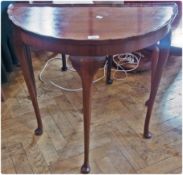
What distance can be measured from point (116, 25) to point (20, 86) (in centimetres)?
91

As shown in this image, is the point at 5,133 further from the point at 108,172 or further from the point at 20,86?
the point at 108,172

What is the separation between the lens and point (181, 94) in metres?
1.55

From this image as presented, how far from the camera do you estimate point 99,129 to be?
4.37ft

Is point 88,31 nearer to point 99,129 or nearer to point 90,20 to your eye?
point 90,20

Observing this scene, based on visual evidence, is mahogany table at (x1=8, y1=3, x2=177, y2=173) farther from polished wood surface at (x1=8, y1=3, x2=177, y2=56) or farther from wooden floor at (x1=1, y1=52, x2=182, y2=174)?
wooden floor at (x1=1, y1=52, x2=182, y2=174)

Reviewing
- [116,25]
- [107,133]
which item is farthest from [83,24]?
[107,133]

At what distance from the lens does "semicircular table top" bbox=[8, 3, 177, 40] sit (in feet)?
2.85

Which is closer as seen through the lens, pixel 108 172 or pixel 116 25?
pixel 116 25

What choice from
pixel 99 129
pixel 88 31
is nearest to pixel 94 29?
pixel 88 31

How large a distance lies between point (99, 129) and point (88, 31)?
23.3 inches

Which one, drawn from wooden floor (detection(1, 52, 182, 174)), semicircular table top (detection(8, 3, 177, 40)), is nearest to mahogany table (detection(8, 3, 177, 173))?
semicircular table top (detection(8, 3, 177, 40))

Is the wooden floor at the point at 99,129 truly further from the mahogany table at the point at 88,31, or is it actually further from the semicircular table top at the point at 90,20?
the semicircular table top at the point at 90,20

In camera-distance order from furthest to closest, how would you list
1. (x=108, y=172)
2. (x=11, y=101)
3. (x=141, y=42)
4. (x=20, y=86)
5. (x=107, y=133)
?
(x=20, y=86)
(x=11, y=101)
(x=107, y=133)
(x=108, y=172)
(x=141, y=42)

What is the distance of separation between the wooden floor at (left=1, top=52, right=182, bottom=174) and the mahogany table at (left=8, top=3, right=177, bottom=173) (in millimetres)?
150
